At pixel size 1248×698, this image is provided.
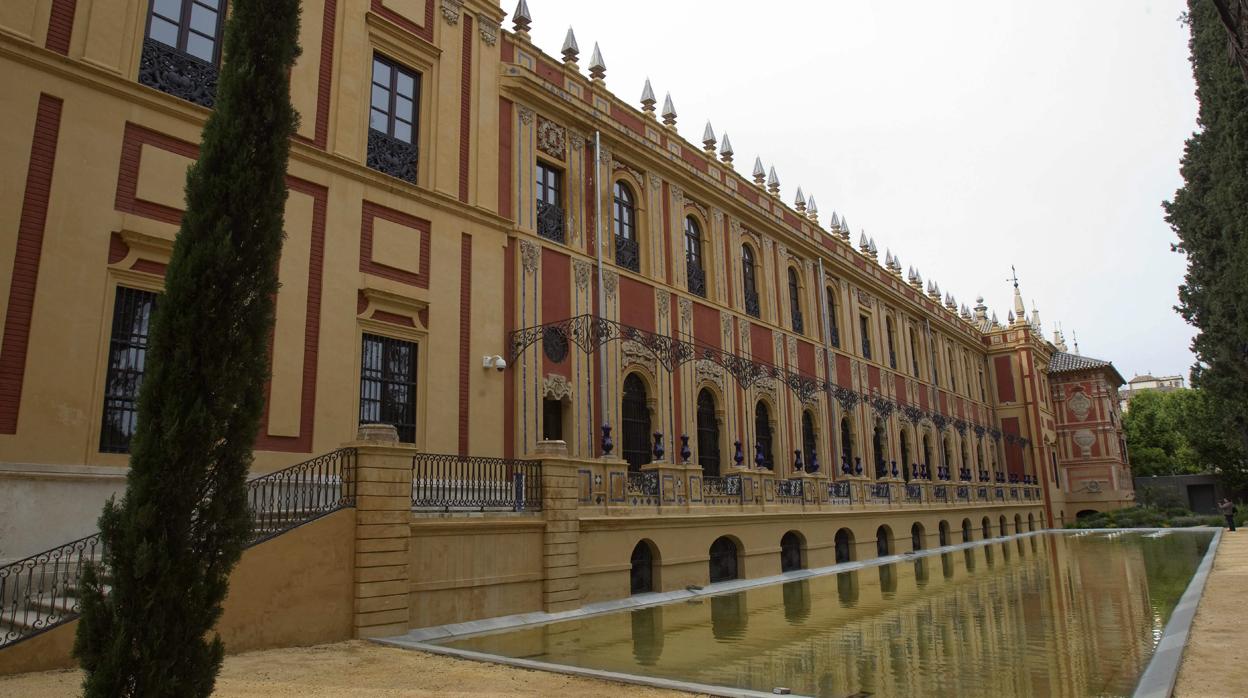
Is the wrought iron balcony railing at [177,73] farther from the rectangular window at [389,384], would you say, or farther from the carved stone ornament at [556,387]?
the carved stone ornament at [556,387]

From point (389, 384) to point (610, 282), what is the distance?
6.20 metres

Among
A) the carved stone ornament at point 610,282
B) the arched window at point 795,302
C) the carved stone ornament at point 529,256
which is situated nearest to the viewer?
the carved stone ornament at point 529,256

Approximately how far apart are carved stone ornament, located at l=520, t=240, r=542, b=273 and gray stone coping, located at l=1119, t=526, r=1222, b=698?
11731 millimetres

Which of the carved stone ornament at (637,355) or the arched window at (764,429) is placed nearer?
the carved stone ornament at (637,355)

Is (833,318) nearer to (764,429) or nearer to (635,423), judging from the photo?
(764,429)

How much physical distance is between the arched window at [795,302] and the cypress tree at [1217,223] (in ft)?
33.5

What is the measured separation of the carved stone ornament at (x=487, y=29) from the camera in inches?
647

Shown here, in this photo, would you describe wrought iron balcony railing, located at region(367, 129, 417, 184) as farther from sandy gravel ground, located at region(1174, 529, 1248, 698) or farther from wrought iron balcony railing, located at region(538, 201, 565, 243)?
sandy gravel ground, located at region(1174, 529, 1248, 698)

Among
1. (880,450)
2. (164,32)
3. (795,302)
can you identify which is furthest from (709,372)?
(164,32)

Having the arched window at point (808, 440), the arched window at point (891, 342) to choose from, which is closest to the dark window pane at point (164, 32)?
the arched window at point (808, 440)

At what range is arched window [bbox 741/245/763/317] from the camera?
23.6 meters

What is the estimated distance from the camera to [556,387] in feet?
53.0

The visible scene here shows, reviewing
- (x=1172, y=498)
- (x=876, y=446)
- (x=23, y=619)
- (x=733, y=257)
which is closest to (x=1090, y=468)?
(x=1172, y=498)

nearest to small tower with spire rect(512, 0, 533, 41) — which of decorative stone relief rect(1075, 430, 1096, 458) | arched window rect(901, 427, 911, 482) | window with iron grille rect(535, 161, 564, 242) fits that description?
window with iron grille rect(535, 161, 564, 242)
